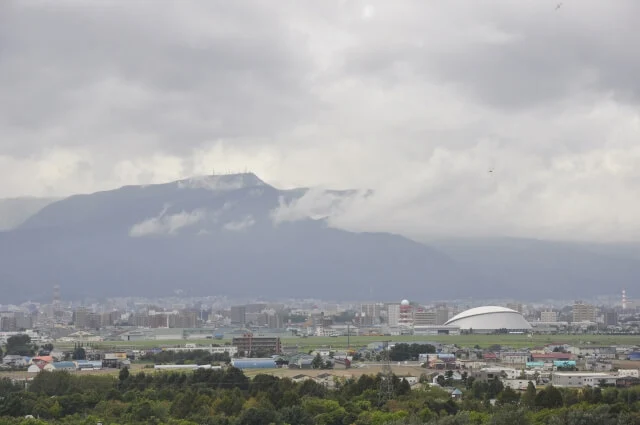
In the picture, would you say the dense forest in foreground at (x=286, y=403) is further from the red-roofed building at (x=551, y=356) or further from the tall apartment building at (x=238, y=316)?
the tall apartment building at (x=238, y=316)

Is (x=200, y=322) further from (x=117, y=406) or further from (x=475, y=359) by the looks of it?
(x=117, y=406)

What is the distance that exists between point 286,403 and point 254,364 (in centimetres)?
2035

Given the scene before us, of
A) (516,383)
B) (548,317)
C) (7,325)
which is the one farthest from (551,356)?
(548,317)

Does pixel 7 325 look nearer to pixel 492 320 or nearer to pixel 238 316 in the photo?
pixel 238 316

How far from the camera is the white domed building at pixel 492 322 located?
95438 millimetres

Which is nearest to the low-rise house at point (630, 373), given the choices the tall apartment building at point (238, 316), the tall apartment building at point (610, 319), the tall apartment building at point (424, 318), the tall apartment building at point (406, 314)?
the tall apartment building at point (424, 318)

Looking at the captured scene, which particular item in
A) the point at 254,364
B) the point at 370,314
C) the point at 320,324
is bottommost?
the point at 254,364

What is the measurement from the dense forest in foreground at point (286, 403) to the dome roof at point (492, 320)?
58.3m

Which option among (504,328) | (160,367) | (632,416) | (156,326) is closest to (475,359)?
(160,367)

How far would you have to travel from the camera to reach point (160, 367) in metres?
49.1

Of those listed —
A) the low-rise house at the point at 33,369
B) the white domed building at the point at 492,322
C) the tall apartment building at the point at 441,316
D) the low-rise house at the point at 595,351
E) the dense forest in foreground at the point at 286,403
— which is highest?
the tall apartment building at the point at 441,316

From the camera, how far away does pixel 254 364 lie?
168 feet

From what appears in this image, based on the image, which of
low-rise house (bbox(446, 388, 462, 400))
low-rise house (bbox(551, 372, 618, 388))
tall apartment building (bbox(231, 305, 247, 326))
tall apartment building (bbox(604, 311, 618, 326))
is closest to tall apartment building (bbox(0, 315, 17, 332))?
tall apartment building (bbox(231, 305, 247, 326))

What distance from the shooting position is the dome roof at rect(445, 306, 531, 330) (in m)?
95.8
